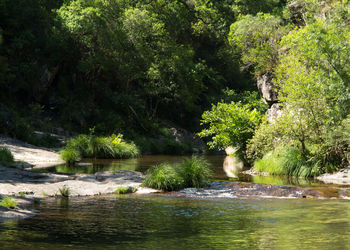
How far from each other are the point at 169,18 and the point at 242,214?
36.0m

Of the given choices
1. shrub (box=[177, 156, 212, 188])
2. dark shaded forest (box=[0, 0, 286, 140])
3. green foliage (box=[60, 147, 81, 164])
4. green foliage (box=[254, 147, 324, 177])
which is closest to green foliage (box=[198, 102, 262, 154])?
green foliage (box=[254, 147, 324, 177])

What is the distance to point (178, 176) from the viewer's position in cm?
1666

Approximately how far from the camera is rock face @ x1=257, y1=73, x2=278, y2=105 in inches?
1276

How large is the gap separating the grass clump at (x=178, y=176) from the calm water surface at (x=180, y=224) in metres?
1.74

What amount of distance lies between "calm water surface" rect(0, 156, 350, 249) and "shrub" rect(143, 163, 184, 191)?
1.72 metres

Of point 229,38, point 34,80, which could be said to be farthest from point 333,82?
point 229,38

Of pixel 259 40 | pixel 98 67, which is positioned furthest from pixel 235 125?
pixel 98 67

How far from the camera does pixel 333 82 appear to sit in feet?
64.9

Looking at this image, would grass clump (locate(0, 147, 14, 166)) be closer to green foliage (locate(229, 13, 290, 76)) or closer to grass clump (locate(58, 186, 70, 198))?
grass clump (locate(58, 186, 70, 198))

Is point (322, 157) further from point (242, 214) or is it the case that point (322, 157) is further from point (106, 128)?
point (106, 128)

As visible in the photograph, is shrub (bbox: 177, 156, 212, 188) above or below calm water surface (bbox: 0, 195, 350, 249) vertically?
above

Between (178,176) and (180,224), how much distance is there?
633 centimetres

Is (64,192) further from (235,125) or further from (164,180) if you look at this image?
(235,125)

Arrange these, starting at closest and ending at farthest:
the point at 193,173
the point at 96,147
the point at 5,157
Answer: the point at 193,173, the point at 5,157, the point at 96,147
